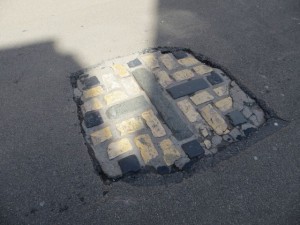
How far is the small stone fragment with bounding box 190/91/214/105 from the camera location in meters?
3.28

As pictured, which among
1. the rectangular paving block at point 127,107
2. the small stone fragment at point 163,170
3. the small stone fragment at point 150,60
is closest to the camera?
the small stone fragment at point 163,170

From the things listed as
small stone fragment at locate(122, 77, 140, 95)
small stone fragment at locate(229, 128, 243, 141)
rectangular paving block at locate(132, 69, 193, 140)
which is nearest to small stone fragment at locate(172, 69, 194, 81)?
rectangular paving block at locate(132, 69, 193, 140)

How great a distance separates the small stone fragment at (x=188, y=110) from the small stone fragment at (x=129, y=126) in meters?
0.49

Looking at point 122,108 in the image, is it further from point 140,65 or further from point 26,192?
point 26,192

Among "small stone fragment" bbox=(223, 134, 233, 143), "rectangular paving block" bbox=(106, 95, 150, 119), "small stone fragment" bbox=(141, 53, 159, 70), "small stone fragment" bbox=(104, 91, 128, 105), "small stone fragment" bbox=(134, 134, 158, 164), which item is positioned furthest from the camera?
"small stone fragment" bbox=(141, 53, 159, 70)

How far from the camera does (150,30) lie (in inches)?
168

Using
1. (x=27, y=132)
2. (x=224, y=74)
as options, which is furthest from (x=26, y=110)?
(x=224, y=74)

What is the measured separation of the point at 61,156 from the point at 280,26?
3518mm

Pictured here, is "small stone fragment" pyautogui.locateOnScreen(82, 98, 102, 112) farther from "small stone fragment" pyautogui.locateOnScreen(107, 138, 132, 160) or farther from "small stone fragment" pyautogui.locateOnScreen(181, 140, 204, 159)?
"small stone fragment" pyautogui.locateOnScreen(181, 140, 204, 159)

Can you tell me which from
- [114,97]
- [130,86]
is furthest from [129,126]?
[130,86]

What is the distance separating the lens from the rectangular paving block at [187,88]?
3.36m

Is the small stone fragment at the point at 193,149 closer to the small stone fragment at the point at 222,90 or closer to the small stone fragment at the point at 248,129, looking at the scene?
the small stone fragment at the point at 248,129

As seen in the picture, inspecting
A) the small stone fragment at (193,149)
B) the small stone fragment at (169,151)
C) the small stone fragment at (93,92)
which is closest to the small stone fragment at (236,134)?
the small stone fragment at (193,149)

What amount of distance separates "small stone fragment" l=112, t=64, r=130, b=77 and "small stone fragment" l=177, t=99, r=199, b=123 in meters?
0.82
